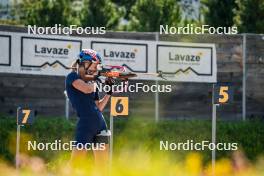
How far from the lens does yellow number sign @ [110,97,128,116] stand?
9.66 meters

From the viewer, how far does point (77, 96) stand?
643 cm

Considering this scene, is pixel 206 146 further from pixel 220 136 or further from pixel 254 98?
pixel 254 98

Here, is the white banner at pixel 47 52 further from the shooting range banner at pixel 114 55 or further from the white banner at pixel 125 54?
the white banner at pixel 125 54

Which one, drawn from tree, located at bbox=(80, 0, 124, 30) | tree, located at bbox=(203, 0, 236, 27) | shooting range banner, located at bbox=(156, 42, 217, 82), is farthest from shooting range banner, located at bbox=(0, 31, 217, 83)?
tree, located at bbox=(80, 0, 124, 30)

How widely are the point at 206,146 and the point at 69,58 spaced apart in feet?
10.8

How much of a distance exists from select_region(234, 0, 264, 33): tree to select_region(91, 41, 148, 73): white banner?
360cm

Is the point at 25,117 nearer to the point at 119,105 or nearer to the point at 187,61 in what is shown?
the point at 119,105

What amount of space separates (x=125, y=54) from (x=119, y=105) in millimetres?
3076

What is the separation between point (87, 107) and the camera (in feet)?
21.1

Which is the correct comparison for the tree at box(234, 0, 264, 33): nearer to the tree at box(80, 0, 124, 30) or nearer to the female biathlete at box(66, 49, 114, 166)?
the tree at box(80, 0, 124, 30)

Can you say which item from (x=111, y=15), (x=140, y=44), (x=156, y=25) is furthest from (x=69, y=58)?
(x=111, y=15)

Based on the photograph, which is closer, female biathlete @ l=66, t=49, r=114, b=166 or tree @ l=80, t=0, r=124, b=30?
female biathlete @ l=66, t=49, r=114, b=166

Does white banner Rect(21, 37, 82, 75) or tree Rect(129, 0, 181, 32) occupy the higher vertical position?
tree Rect(129, 0, 181, 32)

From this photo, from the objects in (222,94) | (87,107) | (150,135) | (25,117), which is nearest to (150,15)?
(150,135)
